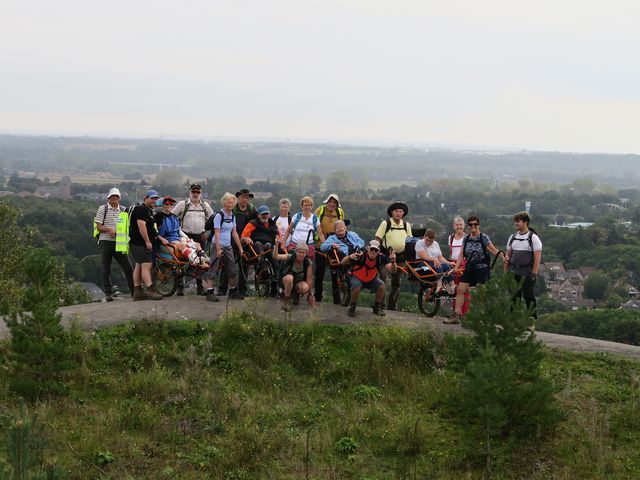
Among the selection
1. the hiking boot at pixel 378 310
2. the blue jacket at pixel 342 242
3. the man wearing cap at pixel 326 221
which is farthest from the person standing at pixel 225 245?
the hiking boot at pixel 378 310

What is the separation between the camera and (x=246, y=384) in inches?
346

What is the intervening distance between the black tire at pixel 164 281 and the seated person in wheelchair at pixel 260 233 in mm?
1233

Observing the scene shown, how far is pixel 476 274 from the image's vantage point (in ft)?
33.4

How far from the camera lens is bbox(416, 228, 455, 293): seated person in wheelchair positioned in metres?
10.9

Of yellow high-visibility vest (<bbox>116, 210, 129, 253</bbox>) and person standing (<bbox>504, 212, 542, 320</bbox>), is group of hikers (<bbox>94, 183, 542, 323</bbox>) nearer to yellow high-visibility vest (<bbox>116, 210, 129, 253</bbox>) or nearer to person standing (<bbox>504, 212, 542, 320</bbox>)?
yellow high-visibility vest (<bbox>116, 210, 129, 253</bbox>)

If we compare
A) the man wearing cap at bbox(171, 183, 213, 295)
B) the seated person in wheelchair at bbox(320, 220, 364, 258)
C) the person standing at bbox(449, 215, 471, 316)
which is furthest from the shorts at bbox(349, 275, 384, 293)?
the man wearing cap at bbox(171, 183, 213, 295)

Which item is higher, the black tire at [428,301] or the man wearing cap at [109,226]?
the man wearing cap at [109,226]

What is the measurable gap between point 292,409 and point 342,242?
9.86 feet

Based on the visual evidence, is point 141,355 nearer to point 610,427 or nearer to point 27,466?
point 27,466

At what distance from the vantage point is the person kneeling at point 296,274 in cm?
1040

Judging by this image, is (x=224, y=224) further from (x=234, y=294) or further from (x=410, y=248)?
(x=410, y=248)

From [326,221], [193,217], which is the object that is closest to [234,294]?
[193,217]

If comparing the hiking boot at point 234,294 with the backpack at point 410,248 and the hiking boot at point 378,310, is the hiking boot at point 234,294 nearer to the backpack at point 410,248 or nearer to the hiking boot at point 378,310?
the hiking boot at point 378,310

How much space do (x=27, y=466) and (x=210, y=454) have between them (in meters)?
2.65
